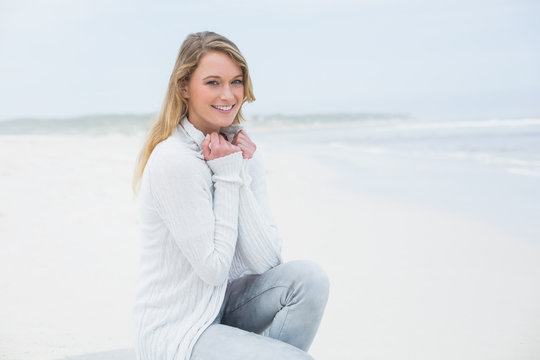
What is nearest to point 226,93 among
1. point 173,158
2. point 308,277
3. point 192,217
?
point 173,158

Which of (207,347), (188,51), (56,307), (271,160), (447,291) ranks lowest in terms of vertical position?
(271,160)

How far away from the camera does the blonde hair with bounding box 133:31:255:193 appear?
2090 millimetres

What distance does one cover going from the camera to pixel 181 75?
6.93 feet

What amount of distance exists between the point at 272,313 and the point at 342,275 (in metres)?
2.01

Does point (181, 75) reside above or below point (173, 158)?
above

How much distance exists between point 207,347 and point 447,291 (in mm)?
2283

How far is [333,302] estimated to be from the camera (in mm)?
Result: 3617

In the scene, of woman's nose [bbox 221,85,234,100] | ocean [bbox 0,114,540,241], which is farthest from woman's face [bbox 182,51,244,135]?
ocean [bbox 0,114,540,241]

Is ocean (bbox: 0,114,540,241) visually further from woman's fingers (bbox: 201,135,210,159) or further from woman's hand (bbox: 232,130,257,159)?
woman's fingers (bbox: 201,135,210,159)

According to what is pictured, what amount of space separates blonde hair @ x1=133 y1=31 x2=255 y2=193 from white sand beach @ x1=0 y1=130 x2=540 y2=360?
1.24 metres

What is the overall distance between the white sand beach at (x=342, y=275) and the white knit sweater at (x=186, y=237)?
102 centimetres

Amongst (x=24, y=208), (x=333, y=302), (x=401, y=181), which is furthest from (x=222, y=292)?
(x=401, y=181)

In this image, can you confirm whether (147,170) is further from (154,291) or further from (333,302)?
(333,302)

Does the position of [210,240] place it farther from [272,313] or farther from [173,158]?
[272,313]
